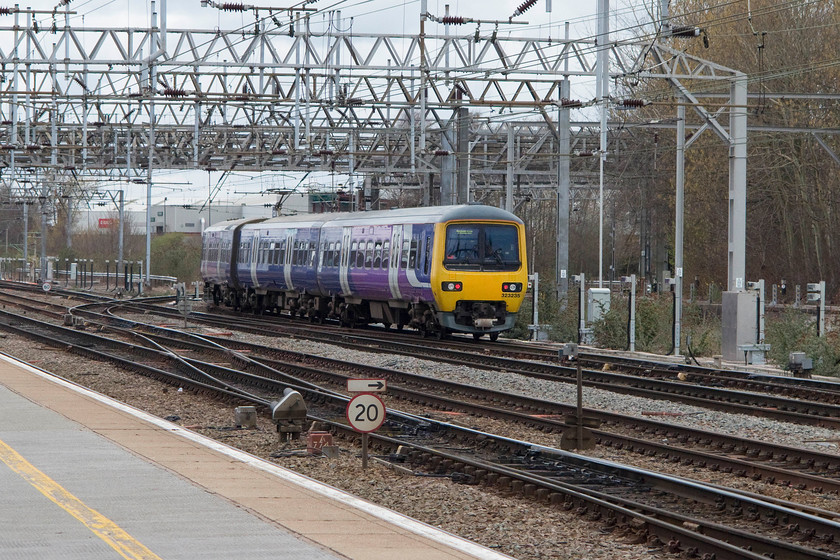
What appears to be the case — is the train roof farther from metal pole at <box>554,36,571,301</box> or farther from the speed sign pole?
→ the speed sign pole

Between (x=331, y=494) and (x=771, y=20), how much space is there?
38.0 metres

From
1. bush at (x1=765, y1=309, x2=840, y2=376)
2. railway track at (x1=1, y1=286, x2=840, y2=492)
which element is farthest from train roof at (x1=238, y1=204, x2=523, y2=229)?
railway track at (x1=1, y1=286, x2=840, y2=492)

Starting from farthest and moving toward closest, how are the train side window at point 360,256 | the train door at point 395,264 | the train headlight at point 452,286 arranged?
the train side window at point 360,256
the train door at point 395,264
the train headlight at point 452,286

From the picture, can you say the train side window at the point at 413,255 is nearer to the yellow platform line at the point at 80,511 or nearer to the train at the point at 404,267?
the train at the point at 404,267

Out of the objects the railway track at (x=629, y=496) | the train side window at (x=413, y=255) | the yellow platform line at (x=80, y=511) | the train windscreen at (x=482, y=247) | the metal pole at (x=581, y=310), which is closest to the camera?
the yellow platform line at (x=80, y=511)

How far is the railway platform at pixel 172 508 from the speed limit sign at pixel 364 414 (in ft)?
3.37

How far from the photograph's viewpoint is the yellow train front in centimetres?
2755

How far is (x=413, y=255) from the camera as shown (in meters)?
28.6

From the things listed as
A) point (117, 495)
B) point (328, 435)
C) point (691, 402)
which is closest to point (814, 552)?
point (117, 495)

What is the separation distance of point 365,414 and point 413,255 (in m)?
16.8

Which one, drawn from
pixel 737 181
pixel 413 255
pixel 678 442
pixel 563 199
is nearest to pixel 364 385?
pixel 678 442

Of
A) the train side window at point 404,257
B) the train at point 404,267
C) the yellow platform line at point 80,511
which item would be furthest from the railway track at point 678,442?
the train side window at point 404,257

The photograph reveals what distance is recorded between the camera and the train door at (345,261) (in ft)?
108

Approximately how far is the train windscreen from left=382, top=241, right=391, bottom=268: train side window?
2801mm
